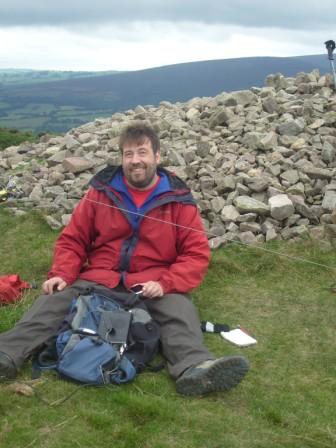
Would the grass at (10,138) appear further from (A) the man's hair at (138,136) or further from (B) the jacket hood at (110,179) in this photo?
(A) the man's hair at (138,136)

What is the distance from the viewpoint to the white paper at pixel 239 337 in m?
5.89

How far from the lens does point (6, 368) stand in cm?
485

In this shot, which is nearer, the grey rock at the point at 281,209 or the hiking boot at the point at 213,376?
the hiking boot at the point at 213,376

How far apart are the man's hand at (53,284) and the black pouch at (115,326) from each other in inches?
28.2

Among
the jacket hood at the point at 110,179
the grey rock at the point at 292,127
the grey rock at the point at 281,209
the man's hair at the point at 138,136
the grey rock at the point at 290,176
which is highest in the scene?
the man's hair at the point at 138,136

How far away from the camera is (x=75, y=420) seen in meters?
4.36

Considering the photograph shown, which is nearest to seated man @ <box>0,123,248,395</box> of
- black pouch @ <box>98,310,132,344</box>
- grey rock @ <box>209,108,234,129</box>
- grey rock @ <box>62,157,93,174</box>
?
black pouch @ <box>98,310,132,344</box>

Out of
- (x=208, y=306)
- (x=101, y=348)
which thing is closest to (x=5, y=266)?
(x=208, y=306)

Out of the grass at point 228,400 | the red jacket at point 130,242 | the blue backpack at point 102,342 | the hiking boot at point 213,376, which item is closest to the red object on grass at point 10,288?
the grass at point 228,400

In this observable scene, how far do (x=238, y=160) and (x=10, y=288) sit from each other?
16.2ft

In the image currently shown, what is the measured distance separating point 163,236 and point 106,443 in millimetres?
2327

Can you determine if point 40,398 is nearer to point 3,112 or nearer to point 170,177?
point 170,177

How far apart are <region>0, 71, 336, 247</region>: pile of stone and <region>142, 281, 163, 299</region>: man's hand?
10.2ft

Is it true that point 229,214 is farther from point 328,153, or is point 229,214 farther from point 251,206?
point 328,153
